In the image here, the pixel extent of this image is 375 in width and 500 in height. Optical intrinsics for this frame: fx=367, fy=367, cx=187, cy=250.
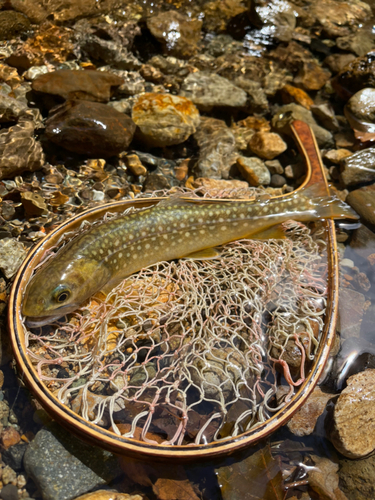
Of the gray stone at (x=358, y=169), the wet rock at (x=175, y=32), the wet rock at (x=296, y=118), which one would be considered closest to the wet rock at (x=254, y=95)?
the wet rock at (x=296, y=118)

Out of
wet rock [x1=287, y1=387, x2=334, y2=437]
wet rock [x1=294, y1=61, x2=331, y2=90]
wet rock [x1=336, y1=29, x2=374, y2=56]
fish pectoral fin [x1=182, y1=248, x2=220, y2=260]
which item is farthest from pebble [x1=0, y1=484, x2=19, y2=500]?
wet rock [x1=336, y1=29, x2=374, y2=56]

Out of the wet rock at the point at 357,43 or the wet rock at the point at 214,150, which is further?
the wet rock at the point at 357,43

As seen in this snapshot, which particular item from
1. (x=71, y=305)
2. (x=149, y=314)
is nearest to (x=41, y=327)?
(x=71, y=305)

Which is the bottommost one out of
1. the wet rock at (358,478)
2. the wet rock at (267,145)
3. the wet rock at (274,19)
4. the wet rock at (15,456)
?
the wet rock at (358,478)

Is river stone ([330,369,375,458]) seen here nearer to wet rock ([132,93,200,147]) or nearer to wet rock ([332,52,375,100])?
wet rock ([132,93,200,147])

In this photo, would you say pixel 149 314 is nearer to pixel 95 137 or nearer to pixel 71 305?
pixel 71 305

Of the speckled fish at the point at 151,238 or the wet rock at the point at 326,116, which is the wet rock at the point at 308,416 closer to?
the speckled fish at the point at 151,238

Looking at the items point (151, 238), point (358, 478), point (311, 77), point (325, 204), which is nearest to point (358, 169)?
point (325, 204)
